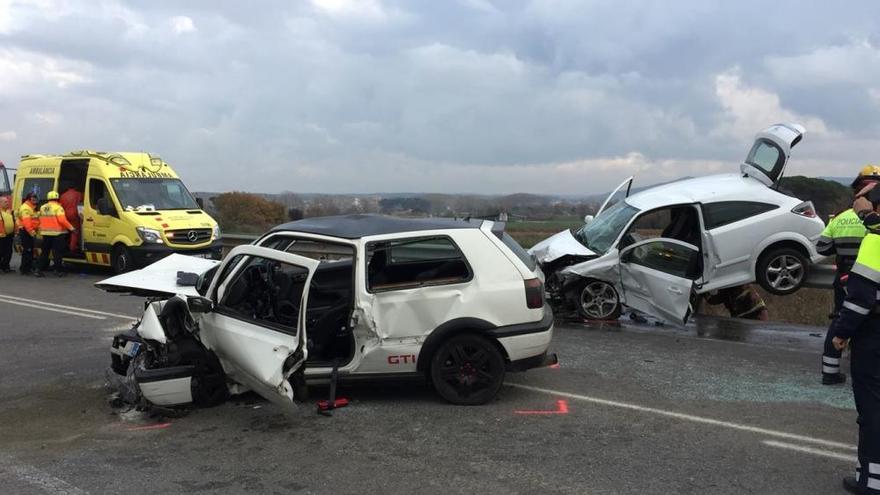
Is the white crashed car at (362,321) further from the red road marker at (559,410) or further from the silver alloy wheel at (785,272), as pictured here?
the silver alloy wheel at (785,272)

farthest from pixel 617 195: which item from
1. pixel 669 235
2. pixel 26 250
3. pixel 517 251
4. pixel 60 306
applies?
pixel 26 250

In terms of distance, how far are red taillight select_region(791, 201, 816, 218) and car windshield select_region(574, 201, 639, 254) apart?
209cm

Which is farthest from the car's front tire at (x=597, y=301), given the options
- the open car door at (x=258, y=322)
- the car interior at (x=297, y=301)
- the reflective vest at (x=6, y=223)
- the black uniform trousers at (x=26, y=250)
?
the reflective vest at (x=6, y=223)

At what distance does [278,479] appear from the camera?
3.89 metres

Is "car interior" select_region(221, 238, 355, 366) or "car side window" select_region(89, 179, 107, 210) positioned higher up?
"car side window" select_region(89, 179, 107, 210)

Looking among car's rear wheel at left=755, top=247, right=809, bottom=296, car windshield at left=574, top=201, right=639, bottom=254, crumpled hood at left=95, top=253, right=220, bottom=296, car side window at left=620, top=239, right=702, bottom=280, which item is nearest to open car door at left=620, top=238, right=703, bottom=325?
car side window at left=620, top=239, right=702, bottom=280

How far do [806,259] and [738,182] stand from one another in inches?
54.1

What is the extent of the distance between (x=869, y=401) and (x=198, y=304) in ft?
14.7

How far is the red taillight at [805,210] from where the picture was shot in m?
8.70

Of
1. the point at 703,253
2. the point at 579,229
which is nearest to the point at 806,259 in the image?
the point at 703,253

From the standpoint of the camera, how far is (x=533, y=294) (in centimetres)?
521

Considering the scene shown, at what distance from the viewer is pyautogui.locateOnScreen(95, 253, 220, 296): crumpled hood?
5.04 metres

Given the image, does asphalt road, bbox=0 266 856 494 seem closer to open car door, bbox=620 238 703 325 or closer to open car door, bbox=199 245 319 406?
open car door, bbox=199 245 319 406

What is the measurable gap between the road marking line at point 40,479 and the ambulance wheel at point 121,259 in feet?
30.2
